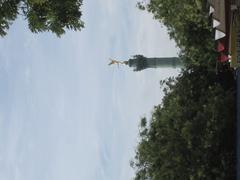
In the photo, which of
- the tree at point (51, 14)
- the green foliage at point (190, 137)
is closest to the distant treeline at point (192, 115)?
the green foliage at point (190, 137)

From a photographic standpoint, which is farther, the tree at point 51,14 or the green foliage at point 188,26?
the green foliage at point 188,26

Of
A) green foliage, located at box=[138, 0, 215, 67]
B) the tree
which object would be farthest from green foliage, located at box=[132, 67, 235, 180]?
the tree

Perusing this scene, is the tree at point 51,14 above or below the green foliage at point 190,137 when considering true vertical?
above

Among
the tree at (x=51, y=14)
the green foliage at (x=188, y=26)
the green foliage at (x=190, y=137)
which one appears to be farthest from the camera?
the green foliage at (x=188, y=26)

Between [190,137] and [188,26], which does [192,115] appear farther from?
[188,26]

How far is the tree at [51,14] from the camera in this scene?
25969mm

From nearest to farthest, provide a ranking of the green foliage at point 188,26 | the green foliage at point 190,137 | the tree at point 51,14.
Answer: the tree at point 51,14 < the green foliage at point 190,137 < the green foliage at point 188,26

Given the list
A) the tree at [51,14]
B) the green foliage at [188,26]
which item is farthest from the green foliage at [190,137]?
the tree at [51,14]

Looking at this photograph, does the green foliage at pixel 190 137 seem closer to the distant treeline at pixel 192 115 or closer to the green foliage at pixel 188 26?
the distant treeline at pixel 192 115

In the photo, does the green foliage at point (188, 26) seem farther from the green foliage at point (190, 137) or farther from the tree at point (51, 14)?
the tree at point (51, 14)

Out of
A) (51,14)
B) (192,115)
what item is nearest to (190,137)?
(192,115)

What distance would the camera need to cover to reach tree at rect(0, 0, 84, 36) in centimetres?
2597

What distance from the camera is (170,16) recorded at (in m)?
46.3

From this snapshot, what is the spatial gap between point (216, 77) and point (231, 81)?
137 centimetres
